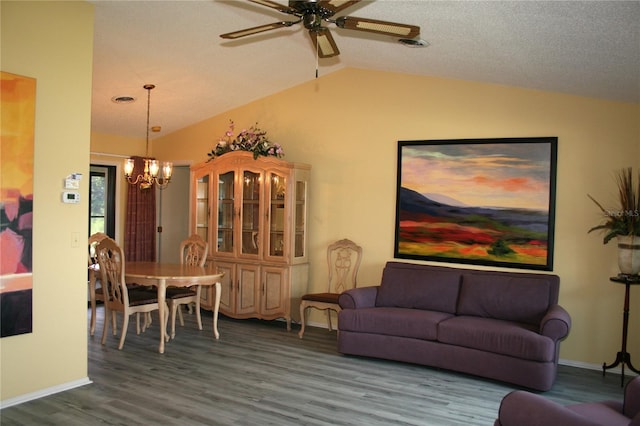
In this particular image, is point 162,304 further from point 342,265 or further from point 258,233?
point 342,265

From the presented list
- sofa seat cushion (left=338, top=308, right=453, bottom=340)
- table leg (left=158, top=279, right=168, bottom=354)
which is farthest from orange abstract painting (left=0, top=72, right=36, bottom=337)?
sofa seat cushion (left=338, top=308, right=453, bottom=340)

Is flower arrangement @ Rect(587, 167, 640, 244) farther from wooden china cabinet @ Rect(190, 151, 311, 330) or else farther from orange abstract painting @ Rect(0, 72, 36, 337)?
orange abstract painting @ Rect(0, 72, 36, 337)

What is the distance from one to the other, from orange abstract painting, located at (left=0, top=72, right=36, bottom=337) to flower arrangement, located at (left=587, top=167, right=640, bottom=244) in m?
4.40

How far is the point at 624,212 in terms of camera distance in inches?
171

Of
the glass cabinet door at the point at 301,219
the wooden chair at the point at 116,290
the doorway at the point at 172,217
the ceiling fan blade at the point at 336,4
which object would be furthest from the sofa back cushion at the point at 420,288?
the doorway at the point at 172,217

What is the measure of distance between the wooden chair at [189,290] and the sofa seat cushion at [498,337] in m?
2.60

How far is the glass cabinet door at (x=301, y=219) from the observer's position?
6.10 meters

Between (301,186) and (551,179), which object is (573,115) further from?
(301,186)

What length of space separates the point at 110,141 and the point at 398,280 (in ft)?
14.6

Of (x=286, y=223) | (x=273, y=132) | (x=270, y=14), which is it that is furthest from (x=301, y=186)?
(x=270, y=14)

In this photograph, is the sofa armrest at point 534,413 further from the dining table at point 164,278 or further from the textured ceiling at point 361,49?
the dining table at point 164,278

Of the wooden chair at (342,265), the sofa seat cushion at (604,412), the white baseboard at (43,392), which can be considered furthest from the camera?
the wooden chair at (342,265)

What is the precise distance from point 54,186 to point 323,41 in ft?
7.04

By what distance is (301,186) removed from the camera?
241 inches
